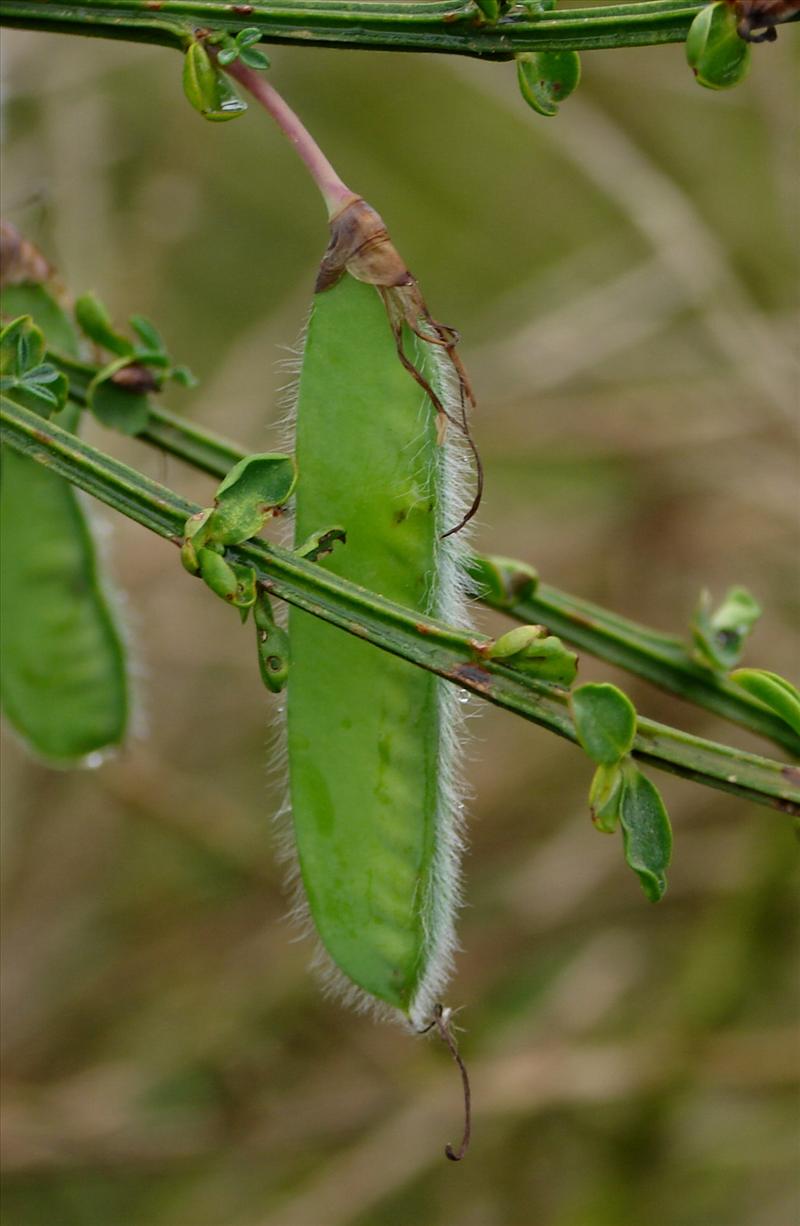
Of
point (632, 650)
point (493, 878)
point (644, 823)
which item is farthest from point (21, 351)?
point (493, 878)

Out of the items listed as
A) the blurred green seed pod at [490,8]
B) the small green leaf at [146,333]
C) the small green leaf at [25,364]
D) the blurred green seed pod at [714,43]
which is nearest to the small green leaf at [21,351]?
the small green leaf at [25,364]

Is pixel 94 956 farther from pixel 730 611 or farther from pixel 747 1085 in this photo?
pixel 730 611

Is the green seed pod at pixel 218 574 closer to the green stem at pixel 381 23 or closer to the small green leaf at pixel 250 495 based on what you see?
the small green leaf at pixel 250 495

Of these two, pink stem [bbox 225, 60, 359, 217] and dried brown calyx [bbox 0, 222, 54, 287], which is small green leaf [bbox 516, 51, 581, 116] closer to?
pink stem [bbox 225, 60, 359, 217]

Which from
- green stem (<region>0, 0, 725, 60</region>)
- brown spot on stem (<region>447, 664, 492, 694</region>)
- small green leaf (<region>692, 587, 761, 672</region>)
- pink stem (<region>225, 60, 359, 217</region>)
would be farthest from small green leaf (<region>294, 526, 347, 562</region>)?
small green leaf (<region>692, 587, 761, 672</region>)

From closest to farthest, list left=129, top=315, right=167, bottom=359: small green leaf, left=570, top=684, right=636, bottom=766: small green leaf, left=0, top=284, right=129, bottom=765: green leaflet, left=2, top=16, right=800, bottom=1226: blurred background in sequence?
left=570, top=684, right=636, bottom=766: small green leaf → left=129, top=315, right=167, bottom=359: small green leaf → left=0, top=284, right=129, bottom=765: green leaflet → left=2, top=16, right=800, bottom=1226: blurred background

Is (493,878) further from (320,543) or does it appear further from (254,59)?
(254,59)
